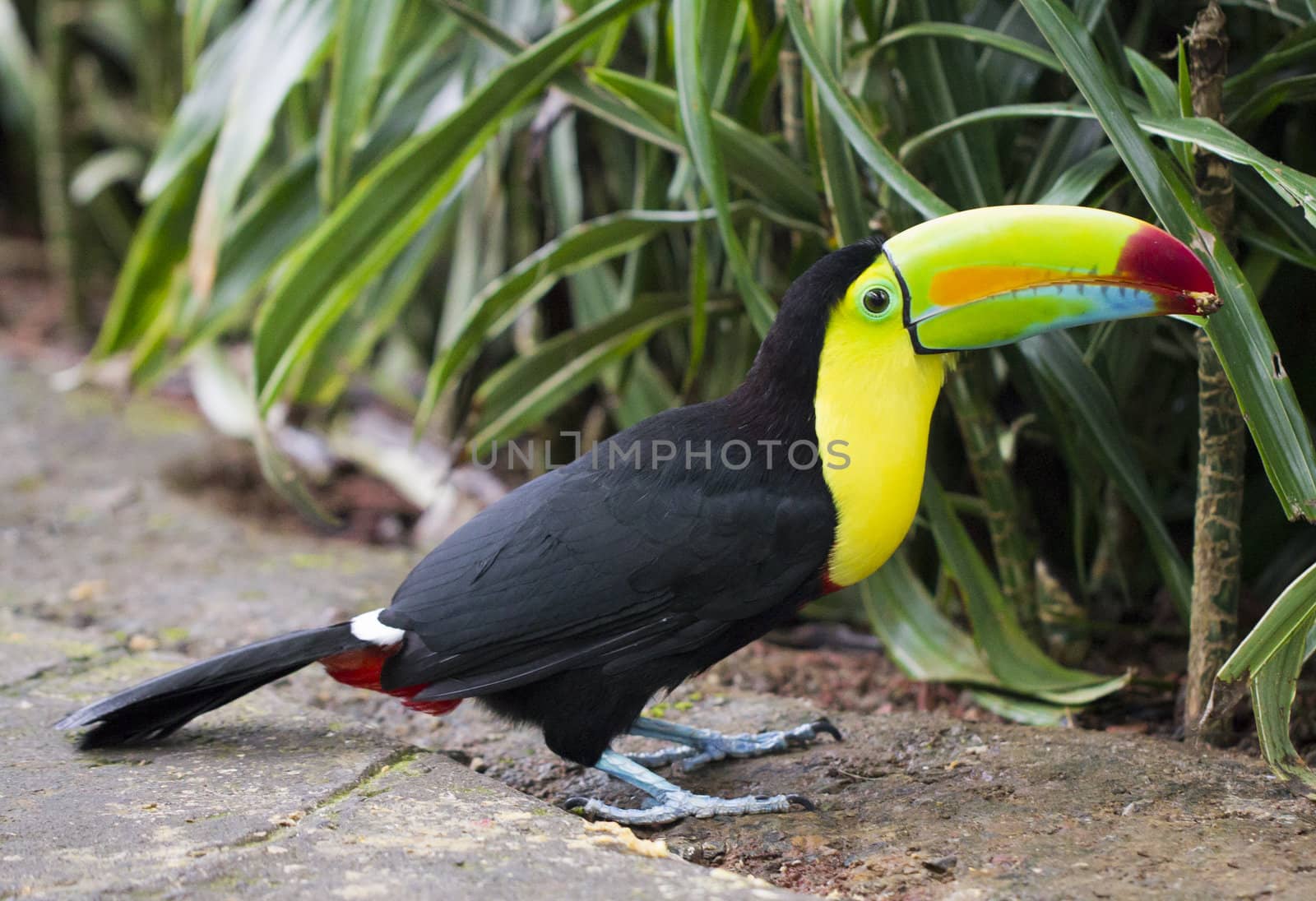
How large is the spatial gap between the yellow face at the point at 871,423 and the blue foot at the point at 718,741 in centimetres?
37

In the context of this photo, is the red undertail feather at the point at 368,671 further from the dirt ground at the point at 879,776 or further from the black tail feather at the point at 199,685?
the dirt ground at the point at 879,776

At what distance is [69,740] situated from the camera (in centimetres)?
206

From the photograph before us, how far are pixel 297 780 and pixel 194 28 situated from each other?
1999mm

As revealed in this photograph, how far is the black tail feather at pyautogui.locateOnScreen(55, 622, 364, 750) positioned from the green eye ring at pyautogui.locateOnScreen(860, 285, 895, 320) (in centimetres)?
94

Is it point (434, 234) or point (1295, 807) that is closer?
point (1295, 807)

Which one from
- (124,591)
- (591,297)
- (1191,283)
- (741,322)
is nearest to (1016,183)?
(741,322)

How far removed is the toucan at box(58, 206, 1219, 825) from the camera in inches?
73.9

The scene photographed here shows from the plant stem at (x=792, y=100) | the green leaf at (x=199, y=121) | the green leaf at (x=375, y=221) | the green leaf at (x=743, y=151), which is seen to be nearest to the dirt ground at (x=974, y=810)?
the green leaf at (x=375, y=221)

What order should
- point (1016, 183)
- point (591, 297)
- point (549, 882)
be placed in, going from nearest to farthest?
point (549, 882) < point (1016, 183) < point (591, 297)

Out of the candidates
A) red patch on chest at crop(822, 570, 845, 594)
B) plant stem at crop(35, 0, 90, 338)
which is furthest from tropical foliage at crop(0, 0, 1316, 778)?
plant stem at crop(35, 0, 90, 338)

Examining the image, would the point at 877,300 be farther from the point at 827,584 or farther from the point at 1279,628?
the point at 1279,628

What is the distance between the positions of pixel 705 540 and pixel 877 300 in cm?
45

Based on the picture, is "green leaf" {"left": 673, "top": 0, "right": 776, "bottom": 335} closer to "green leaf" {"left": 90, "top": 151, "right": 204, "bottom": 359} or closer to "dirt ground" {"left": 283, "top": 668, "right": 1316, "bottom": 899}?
"dirt ground" {"left": 283, "top": 668, "right": 1316, "bottom": 899}

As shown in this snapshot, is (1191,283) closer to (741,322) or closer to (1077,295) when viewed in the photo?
(1077,295)
